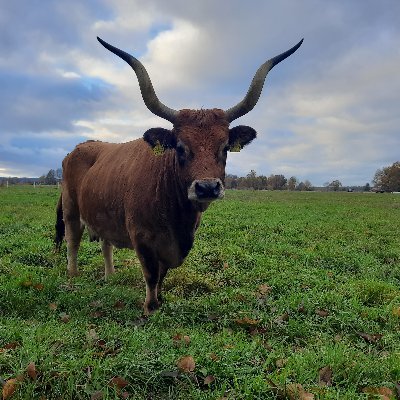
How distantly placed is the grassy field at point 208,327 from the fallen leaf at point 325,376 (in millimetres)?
12

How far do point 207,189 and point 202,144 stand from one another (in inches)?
32.5

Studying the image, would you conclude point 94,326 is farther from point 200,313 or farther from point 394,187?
point 394,187

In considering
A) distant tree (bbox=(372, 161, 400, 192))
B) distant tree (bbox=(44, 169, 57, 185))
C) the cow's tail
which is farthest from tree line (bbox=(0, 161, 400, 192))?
the cow's tail

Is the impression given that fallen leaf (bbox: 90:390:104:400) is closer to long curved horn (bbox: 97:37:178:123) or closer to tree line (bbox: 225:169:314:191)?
long curved horn (bbox: 97:37:178:123)

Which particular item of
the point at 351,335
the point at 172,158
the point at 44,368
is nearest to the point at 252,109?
the point at 172,158

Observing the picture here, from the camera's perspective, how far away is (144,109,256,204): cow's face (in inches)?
221

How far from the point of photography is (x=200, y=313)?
6602mm

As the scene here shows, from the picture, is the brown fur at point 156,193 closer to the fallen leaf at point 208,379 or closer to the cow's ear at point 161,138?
the cow's ear at point 161,138

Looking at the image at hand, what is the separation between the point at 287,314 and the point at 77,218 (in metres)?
5.25

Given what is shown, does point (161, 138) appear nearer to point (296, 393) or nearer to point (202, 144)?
point (202, 144)

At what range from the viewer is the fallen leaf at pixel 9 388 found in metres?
3.62

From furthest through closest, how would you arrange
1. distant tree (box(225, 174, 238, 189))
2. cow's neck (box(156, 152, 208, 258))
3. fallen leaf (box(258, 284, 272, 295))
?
distant tree (box(225, 174, 238, 189)), fallen leaf (box(258, 284, 272, 295)), cow's neck (box(156, 152, 208, 258))

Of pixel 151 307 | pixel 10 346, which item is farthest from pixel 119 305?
pixel 10 346

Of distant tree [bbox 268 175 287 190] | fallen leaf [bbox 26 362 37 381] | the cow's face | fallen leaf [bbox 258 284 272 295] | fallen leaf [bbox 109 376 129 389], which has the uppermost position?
distant tree [bbox 268 175 287 190]
